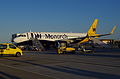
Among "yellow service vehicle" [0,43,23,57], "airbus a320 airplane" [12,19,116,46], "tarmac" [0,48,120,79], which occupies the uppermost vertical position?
"airbus a320 airplane" [12,19,116,46]

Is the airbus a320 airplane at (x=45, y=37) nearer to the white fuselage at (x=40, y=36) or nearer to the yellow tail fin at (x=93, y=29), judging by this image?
the white fuselage at (x=40, y=36)

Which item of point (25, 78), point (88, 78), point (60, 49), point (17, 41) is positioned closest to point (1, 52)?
point (60, 49)

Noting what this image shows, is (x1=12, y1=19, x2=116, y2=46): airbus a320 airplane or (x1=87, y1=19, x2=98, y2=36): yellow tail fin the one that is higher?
(x1=87, y1=19, x2=98, y2=36): yellow tail fin

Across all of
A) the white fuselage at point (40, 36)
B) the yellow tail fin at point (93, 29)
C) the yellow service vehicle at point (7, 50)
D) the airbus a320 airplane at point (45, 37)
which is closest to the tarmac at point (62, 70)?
the yellow service vehicle at point (7, 50)

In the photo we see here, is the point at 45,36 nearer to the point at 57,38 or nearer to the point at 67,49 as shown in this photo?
the point at 57,38

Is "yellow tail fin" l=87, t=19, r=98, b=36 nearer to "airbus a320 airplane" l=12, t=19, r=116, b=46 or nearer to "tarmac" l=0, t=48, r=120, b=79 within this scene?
"airbus a320 airplane" l=12, t=19, r=116, b=46

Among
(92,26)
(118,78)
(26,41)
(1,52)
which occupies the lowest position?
(118,78)

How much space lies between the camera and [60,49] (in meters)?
28.6

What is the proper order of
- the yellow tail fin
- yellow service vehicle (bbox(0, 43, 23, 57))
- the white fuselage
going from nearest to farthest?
yellow service vehicle (bbox(0, 43, 23, 57)), the white fuselage, the yellow tail fin

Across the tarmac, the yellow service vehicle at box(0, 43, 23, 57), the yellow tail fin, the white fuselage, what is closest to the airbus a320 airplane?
the white fuselage

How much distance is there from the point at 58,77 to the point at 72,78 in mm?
749

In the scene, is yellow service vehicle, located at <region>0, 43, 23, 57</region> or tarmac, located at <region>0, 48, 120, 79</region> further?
yellow service vehicle, located at <region>0, 43, 23, 57</region>

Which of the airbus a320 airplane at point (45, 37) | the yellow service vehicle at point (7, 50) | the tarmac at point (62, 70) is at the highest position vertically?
the airbus a320 airplane at point (45, 37)

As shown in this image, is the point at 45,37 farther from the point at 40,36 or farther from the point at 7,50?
the point at 7,50
